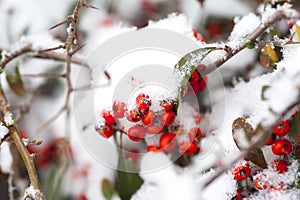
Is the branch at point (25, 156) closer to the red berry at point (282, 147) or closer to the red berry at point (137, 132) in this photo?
A: the red berry at point (137, 132)

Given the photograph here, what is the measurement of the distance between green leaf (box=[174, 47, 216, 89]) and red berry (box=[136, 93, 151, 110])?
85 millimetres

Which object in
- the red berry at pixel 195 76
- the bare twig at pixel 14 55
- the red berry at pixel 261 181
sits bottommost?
the red berry at pixel 261 181

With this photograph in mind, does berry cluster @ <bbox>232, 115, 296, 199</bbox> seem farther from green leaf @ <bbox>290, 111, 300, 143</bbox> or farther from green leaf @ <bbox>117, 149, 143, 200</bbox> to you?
green leaf @ <bbox>117, 149, 143, 200</bbox>

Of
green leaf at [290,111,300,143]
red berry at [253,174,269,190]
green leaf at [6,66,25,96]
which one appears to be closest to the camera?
green leaf at [290,111,300,143]

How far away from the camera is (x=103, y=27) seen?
5.42 ft

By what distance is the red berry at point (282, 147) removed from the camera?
93cm

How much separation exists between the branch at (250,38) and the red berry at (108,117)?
0.24m

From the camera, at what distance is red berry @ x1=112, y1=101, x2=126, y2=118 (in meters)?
1.05

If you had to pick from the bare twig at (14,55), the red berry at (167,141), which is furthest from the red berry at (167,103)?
the bare twig at (14,55)

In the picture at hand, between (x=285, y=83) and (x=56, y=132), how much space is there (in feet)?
3.46

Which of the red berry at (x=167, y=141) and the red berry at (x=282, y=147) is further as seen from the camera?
the red berry at (x=167, y=141)

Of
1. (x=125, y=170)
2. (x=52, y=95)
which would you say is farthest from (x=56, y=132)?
(x=125, y=170)

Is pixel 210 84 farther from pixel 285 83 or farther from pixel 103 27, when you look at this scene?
pixel 103 27

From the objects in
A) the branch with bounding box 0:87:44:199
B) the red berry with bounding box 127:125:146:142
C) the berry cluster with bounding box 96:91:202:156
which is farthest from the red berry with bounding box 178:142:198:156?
the branch with bounding box 0:87:44:199
